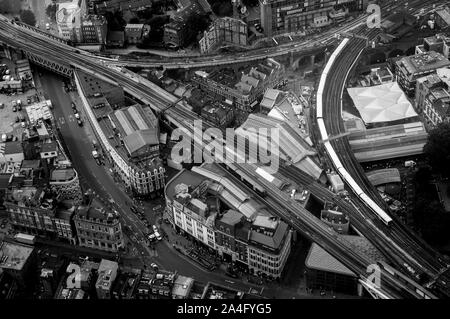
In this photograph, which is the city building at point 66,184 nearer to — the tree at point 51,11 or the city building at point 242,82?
the city building at point 242,82

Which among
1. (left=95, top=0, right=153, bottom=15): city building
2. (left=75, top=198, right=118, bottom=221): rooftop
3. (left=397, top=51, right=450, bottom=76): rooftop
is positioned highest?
(left=95, top=0, right=153, bottom=15): city building

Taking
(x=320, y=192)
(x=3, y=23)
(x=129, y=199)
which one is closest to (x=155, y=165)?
(x=129, y=199)

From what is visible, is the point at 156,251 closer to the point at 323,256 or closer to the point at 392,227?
the point at 323,256

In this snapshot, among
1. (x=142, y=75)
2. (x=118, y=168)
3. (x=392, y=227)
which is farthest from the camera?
(x=142, y=75)

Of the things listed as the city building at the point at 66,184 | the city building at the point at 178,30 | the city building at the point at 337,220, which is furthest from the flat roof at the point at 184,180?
the city building at the point at 178,30

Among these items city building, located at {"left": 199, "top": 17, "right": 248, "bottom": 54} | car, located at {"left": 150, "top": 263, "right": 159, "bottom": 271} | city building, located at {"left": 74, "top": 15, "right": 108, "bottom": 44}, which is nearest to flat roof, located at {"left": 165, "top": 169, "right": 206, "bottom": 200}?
car, located at {"left": 150, "top": 263, "right": 159, "bottom": 271}

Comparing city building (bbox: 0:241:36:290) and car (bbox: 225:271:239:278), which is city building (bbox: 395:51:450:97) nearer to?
car (bbox: 225:271:239:278)

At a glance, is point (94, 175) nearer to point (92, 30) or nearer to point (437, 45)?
point (92, 30)
